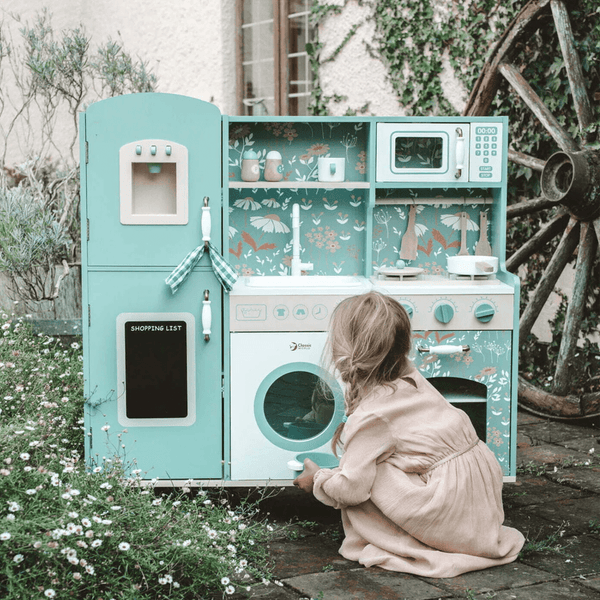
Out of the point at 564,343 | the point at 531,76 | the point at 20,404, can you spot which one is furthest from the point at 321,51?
the point at 20,404

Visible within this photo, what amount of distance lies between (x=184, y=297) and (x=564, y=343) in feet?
8.00

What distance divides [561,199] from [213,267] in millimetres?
2168

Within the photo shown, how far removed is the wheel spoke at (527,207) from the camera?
503cm

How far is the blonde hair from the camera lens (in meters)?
2.82

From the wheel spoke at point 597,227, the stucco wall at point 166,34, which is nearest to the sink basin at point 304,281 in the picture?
the wheel spoke at point 597,227

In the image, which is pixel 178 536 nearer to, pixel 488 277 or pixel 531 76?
pixel 488 277

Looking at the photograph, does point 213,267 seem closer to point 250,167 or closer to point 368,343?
point 250,167

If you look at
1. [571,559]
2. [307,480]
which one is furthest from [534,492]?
[307,480]

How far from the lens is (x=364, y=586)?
8.89ft

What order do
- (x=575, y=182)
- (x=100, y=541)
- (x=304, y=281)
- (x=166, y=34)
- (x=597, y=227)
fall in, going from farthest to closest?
(x=166, y=34), (x=597, y=227), (x=575, y=182), (x=304, y=281), (x=100, y=541)

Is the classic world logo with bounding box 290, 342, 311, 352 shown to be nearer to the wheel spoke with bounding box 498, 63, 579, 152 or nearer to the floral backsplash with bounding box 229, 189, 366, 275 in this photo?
the floral backsplash with bounding box 229, 189, 366, 275

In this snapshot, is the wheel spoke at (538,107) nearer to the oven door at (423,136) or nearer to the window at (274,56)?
the oven door at (423,136)

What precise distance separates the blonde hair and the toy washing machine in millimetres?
607

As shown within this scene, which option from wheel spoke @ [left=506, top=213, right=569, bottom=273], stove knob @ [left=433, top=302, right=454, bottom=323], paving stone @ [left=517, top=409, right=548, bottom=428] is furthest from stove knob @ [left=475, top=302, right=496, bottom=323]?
wheel spoke @ [left=506, top=213, right=569, bottom=273]
